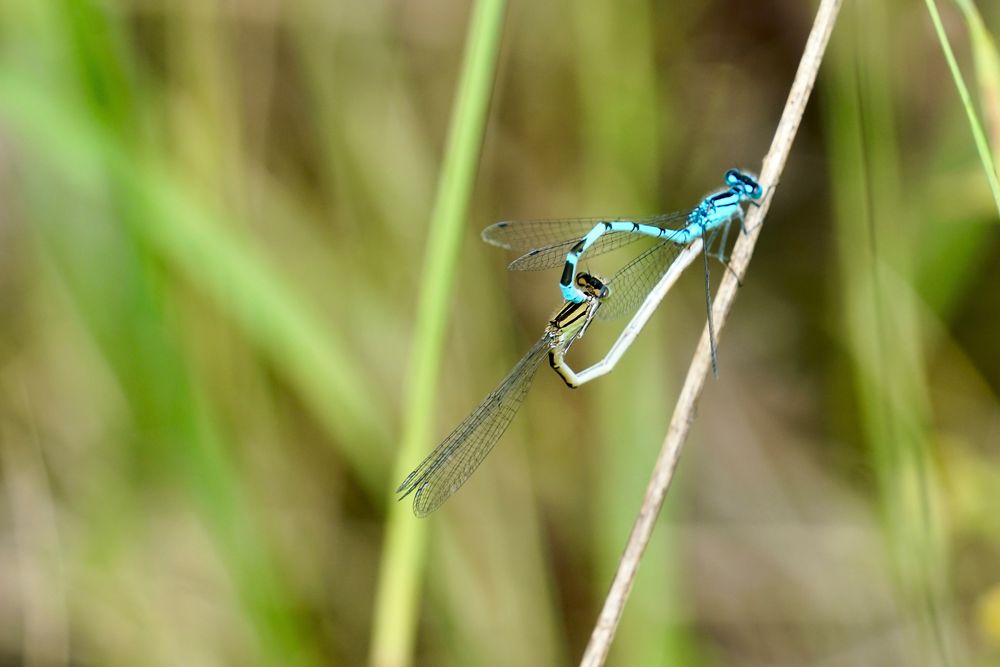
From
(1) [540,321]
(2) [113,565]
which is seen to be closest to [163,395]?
(2) [113,565]

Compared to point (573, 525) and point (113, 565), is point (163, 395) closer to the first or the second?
point (113, 565)

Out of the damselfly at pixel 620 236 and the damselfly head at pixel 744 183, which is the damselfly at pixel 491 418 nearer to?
the damselfly at pixel 620 236

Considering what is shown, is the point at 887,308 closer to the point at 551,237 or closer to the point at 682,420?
the point at 682,420

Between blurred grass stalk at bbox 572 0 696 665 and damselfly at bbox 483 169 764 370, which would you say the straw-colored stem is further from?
blurred grass stalk at bbox 572 0 696 665

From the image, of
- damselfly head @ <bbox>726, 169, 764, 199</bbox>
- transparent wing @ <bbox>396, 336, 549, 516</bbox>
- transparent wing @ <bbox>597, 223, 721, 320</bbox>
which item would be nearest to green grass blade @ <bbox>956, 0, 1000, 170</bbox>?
damselfly head @ <bbox>726, 169, 764, 199</bbox>

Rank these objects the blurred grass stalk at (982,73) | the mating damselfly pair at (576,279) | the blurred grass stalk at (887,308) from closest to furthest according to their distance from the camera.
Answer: the blurred grass stalk at (982,73), the blurred grass stalk at (887,308), the mating damselfly pair at (576,279)

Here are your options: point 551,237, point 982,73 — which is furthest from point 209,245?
point 982,73

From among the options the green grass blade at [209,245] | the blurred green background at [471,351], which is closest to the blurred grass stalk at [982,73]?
the blurred green background at [471,351]
